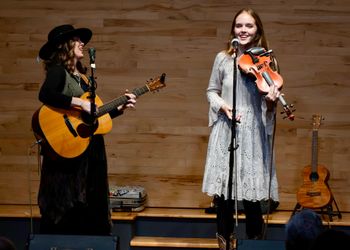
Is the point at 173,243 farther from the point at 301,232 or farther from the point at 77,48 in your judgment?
the point at 301,232

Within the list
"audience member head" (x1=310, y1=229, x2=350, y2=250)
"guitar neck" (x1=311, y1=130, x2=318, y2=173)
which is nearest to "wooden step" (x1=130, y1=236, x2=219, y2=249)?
"guitar neck" (x1=311, y1=130, x2=318, y2=173)

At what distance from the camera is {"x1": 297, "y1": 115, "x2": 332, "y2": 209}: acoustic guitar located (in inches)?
203

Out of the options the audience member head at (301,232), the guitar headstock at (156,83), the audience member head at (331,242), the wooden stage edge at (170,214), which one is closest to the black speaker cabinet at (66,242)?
the guitar headstock at (156,83)

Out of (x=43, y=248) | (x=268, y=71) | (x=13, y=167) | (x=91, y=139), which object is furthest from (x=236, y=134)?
(x=13, y=167)

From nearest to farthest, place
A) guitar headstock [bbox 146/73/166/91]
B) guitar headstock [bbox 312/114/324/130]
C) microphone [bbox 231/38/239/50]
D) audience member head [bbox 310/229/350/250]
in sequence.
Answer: audience member head [bbox 310/229/350/250]
microphone [bbox 231/38/239/50]
guitar headstock [bbox 146/73/166/91]
guitar headstock [bbox 312/114/324/130]

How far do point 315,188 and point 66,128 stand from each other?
2.18m

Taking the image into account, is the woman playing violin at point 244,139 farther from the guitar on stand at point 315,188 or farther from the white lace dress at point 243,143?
the guitar on stand at point 315,188

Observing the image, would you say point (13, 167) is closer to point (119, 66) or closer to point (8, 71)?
point (8, 71)

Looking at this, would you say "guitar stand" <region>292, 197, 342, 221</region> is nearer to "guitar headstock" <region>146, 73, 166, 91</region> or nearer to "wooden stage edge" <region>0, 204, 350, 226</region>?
"wooden stage edge" <region>0, 204, 350, 226</region>

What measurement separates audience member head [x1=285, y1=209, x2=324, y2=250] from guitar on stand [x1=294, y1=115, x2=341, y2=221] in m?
2.67

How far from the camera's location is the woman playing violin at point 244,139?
4.15 metres

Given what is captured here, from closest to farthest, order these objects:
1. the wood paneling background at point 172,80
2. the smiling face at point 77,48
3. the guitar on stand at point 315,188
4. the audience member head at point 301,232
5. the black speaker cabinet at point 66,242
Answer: the audience member head at point 301,232, the black speaker cabinet at point 66,242, the smiling face at point 77,48, the guitar on stand at point 315,188, the wood paneling background at point 172,80

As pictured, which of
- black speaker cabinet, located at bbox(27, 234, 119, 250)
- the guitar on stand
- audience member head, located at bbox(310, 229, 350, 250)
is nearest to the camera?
audience member head, located at bbox(310, 229, 350, 250)

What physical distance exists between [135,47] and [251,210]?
2.10m
